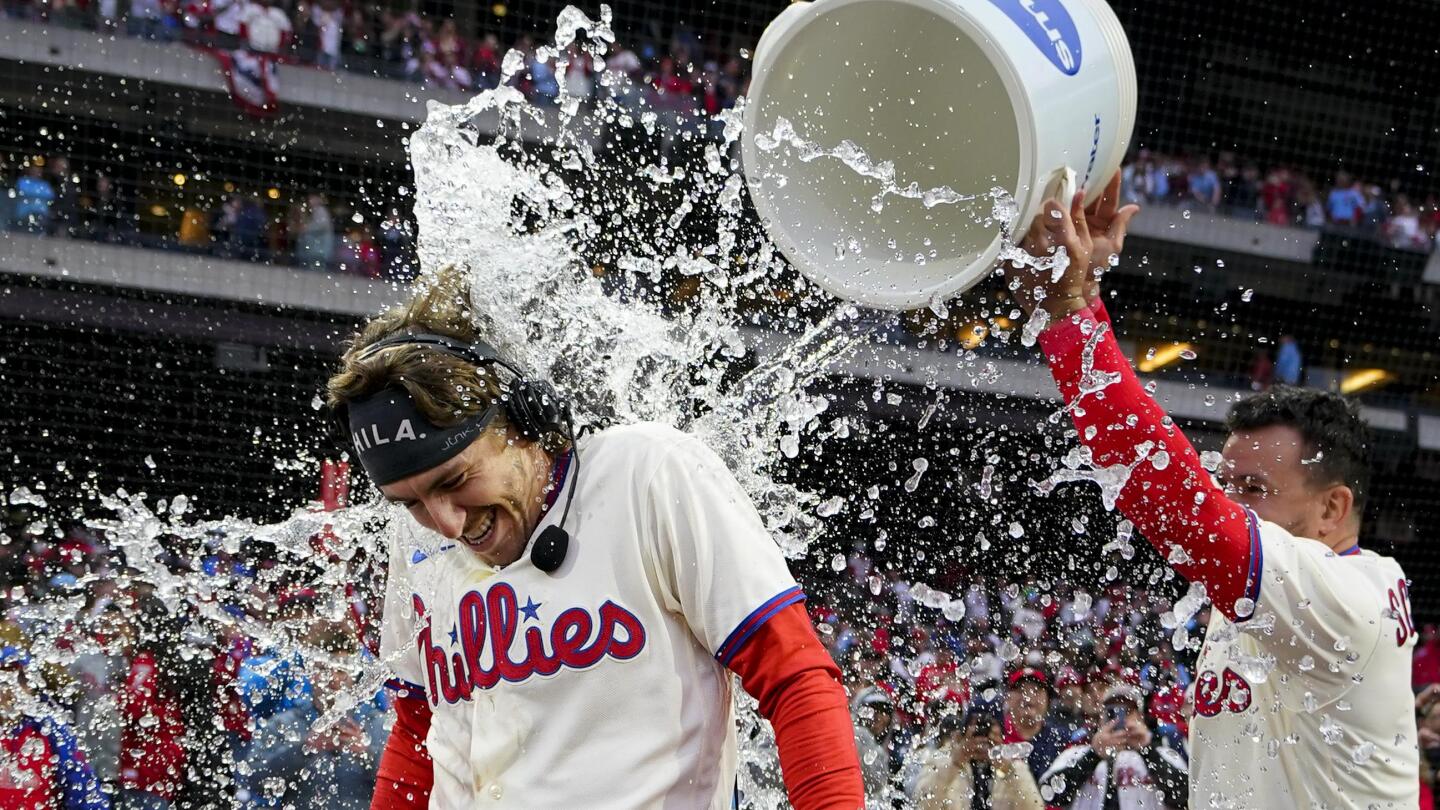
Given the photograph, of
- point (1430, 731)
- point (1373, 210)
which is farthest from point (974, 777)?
point (1373, 210)

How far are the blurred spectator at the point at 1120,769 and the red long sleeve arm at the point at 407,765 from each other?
8.91 ft

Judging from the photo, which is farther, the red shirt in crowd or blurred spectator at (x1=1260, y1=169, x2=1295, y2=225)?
blurred spectator at (x1=1260, y1=169, x2=1295, y2=225)

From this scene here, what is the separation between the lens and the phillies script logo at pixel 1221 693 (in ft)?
6.91

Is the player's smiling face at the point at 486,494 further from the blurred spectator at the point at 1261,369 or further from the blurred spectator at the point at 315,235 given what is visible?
the blurred spectator at the point at 1261,369

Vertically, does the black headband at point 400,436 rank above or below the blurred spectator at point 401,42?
above

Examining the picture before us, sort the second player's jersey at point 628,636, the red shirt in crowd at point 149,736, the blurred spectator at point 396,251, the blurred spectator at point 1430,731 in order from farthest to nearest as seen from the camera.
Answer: the blurred spectator at point 396,251 < the blurred spectator at point 1430,731 < the red shirt in crowd at point 149,736 < the second player's jersey at point 628,636

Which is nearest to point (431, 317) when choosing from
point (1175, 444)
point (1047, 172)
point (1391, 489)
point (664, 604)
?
point (664, 604)

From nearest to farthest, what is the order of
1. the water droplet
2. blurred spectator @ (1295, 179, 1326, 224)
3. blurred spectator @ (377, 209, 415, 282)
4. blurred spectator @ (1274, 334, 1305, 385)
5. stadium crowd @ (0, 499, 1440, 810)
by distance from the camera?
the water droplet, stadium crowd @ (0, 499, 1440, 810), blurred spectator @ (377, 209, 415, 282), blurred spectator @ (1274, 334, 1305, 385), blurred spectator @ (1295, 179, 1326, 224)

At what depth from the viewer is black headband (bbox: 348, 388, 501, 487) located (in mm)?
1464

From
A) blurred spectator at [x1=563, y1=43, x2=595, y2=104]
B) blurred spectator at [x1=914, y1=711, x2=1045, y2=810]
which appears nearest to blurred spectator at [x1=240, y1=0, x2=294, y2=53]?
blurred spectator at [x1=563, y1=43, x2=595, y2=104]

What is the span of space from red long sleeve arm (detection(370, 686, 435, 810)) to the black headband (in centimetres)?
46

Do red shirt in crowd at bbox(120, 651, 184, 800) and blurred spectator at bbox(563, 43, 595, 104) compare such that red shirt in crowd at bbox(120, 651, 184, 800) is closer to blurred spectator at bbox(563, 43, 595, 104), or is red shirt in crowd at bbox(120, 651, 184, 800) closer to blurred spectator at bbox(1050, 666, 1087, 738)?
blurred spectator at bbox(1050, 666, 1087, 738)

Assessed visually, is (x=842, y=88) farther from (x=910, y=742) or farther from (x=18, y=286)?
(x=18, y=286)

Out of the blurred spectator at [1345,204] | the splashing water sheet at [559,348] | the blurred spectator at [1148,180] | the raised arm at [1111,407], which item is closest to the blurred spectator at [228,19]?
the splashing water sheet at [559,348]
